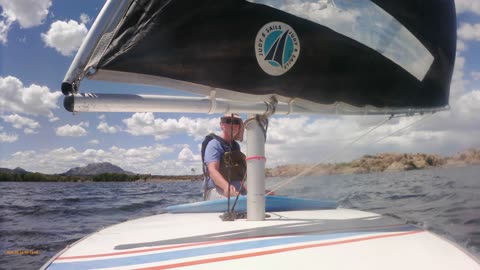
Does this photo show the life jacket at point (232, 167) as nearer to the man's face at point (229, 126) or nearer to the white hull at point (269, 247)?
the man's face at point (229, 126)

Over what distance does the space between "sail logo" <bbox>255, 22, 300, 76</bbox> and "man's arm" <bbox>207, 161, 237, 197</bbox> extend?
5.32ft

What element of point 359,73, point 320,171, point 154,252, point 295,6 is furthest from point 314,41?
point 154,252

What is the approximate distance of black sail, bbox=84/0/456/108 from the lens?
2.17m

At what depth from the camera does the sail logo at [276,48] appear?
252cm

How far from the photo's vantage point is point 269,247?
2.01 meters

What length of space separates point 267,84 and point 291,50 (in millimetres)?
310

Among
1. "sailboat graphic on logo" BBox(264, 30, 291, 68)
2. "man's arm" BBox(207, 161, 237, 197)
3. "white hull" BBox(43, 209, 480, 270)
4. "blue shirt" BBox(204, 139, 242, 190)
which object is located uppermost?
"sailboat graphic on logo" BBox(264, 30, 291, 68)

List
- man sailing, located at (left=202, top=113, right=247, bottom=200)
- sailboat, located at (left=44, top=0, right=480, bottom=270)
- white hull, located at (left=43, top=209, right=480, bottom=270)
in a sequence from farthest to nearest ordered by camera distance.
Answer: man sailing, located at (left=202, top=113, right=247, bottom=200), sailboat, located at (left=44, top=0, right=480, bottom=270), white hull, located at (left=43, top=209, right=480, bottom=270)

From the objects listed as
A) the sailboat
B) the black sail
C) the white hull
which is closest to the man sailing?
the sailboat

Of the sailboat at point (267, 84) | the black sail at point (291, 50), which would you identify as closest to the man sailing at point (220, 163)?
the sailboat at point (267, 84)

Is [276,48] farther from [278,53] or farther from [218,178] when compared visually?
[218,178]

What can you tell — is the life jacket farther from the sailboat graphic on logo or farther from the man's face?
the sailboat graphic on logo

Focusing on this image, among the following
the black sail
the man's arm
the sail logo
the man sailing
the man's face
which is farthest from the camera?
the man's face

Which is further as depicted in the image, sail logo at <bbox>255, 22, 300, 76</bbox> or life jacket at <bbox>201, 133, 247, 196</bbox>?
life jacket at <bbox>201, 133, 247, 196</bbox>
